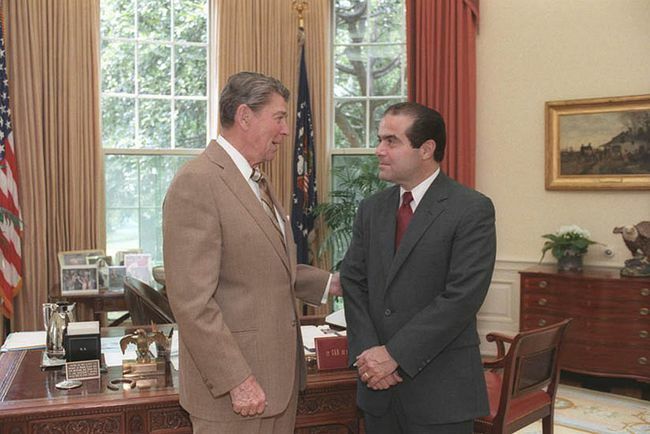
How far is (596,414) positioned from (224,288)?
362 centimetres

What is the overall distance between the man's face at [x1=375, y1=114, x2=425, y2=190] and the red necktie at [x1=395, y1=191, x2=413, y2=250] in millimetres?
61

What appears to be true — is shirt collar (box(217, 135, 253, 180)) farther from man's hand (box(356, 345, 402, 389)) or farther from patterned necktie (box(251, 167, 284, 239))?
man's hand (box(356, 345, 402, 389))

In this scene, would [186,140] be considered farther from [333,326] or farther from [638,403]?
[638,403]

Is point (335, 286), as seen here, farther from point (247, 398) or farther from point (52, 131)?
point (52, 131)

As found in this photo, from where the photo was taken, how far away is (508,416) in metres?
3.01

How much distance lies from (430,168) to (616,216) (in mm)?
3871

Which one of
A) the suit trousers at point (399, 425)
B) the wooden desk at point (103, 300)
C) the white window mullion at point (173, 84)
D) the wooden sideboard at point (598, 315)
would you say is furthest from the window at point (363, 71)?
the suit trousers at point (399, 425)

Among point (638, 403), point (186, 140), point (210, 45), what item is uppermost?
point (210, 45)

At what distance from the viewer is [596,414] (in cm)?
480

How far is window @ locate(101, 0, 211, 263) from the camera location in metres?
6.39

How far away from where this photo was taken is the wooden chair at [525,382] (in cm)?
290

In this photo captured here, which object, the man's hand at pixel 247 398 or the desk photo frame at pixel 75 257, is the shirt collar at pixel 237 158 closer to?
the man's hand at pixel 247 398

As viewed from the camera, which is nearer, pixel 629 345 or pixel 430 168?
pixel 430 168

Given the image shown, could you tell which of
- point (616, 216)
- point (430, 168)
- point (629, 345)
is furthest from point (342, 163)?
point (430, 168)
